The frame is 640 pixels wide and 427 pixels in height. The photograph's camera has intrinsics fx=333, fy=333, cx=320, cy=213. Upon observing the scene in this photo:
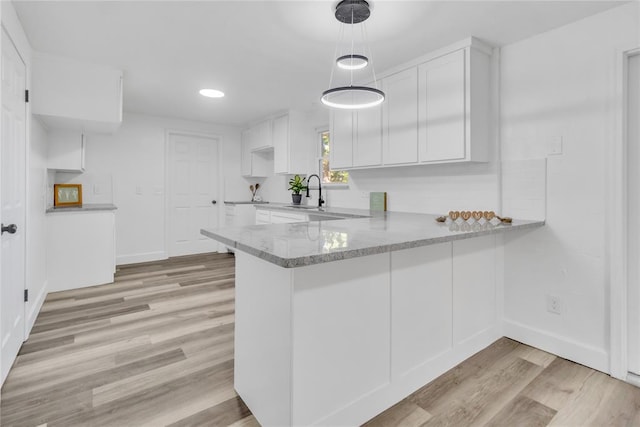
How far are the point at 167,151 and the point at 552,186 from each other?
512cm

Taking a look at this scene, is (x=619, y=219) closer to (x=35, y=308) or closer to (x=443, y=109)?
(x=443, y=109)

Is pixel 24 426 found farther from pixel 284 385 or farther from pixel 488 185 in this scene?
pixel 488 185

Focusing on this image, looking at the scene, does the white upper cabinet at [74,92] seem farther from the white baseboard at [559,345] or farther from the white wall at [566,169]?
the white baseboard at [559,345]

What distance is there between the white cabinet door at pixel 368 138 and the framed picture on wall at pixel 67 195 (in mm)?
3555

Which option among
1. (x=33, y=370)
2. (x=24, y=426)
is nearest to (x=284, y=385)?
(x=24, y=426)

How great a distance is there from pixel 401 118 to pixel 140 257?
435 cm

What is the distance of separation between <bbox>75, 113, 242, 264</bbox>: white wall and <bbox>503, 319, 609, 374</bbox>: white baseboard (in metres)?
4.87

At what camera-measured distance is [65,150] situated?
379 cm

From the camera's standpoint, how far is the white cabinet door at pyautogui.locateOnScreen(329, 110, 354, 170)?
3621mm

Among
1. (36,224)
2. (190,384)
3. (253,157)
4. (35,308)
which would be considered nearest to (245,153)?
(253,157)

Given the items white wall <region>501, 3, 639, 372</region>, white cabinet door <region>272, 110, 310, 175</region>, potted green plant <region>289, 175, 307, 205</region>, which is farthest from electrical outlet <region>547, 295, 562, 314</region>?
white cabinet door <region>272, 110, 310, 175</region>

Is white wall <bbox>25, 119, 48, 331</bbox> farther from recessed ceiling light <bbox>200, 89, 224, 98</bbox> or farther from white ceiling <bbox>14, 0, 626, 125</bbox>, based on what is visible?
recessed ceiling light <bbox>200, 89, 224, 98</bbox>

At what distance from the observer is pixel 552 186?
7.64 feet

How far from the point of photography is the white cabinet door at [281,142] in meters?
4.81
